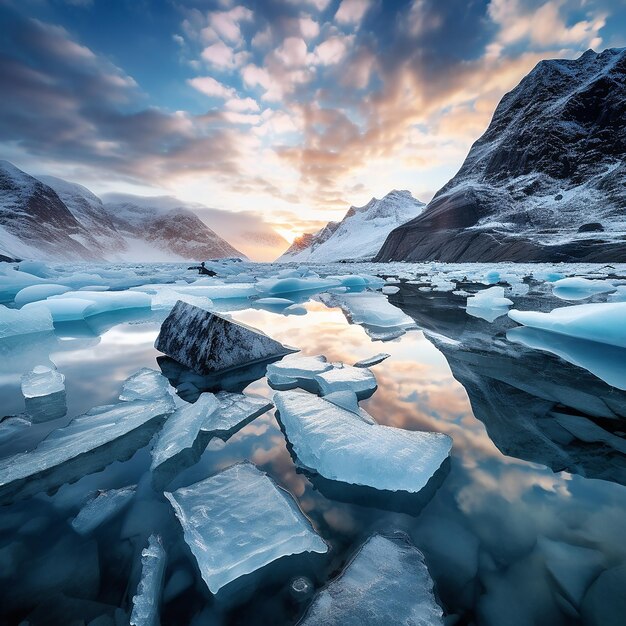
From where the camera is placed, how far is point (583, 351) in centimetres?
260

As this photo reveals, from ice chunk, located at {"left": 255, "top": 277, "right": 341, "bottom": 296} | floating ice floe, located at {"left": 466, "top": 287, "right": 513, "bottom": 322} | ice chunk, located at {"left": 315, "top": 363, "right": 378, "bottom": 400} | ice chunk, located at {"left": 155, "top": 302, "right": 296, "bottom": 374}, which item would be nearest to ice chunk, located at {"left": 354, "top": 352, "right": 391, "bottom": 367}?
ice chunk, located at {"left": 315, "top": 363, "right": 378, "bottom": 400}

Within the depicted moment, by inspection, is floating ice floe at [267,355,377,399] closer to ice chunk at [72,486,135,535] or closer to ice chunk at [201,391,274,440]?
ice chunk at [201,391,274,440]

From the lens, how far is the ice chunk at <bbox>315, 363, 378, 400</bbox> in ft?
5.83

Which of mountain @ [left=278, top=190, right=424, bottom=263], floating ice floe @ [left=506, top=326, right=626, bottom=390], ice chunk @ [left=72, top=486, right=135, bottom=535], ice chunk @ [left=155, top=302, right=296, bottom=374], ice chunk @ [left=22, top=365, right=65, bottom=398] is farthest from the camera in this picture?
mountain @ [left=278, top=190, right=424, bottom=263]

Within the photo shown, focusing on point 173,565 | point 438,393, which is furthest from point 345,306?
point 173,565

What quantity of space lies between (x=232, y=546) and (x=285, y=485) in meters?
0.28

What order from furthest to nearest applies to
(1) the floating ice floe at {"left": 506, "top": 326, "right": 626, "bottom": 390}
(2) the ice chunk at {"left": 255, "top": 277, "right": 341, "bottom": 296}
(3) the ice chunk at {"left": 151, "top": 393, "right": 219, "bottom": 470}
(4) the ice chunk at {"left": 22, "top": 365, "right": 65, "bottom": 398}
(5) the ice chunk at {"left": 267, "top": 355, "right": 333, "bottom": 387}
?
1. (2) the ice chunk at {"left": 255, "top": 277, "right": 341, "bottom": 296}
2. (1) the floating ice floe at {"left": 506, "top": 326, "right": 626, "bottom": 390}
3. (5) the ice chunk at {"left": 267, "top": 355, "right": 333, "bottom": 387}
4. (4) the ice chunk at {"left": 22, "top": 365, "right": 65, "bottom": 398}
5. (3) the ice chunk at {"left": 151, "top": 393, "right": 219, "bottom": 470}

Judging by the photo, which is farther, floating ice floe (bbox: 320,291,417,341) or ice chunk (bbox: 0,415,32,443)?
floating ice floe (bbox: 320,291,417,341)

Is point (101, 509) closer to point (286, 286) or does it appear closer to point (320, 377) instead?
point (320, 377)

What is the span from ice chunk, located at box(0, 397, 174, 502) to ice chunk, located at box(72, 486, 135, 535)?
0.19 meters

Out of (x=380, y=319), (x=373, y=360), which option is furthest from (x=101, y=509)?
(x=380, y=319)

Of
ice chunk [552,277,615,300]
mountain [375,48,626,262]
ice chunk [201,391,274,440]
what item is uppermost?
mountain [375,48,626,262]

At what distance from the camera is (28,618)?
2.21ft

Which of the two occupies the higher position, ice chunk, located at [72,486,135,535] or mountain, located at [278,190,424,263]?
mountain, located at [278,190,424,263]
